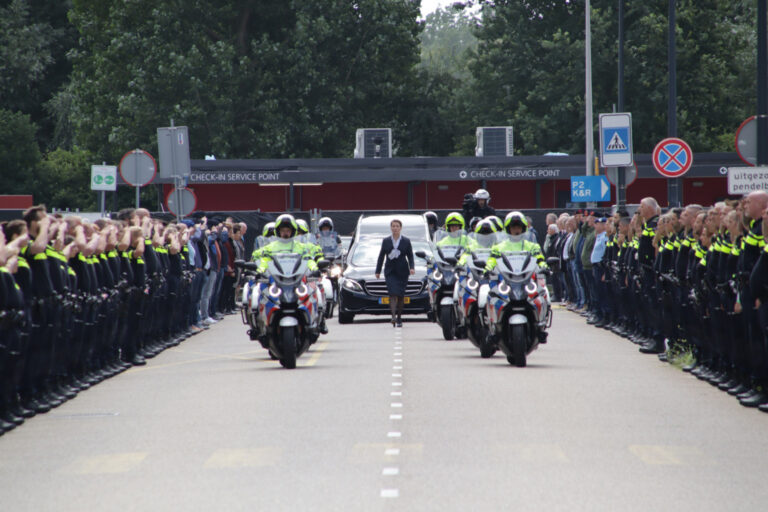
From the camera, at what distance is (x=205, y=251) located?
26391 mm

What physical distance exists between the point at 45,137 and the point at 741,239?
57.7 meters

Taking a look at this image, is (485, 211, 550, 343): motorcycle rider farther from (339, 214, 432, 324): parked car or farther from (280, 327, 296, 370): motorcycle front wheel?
(339, 214, 432, 324): parked car

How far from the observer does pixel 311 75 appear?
194 ft

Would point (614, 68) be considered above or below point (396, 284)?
above

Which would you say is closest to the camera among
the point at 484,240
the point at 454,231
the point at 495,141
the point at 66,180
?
the point at 484,240

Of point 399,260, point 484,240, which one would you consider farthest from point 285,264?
point 399,260

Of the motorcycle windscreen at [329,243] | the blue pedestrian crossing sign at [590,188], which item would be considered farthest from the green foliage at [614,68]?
the motorcycle windscreen at [329,243]

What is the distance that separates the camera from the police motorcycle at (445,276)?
22.9 m

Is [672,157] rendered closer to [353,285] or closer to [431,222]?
[353,285]

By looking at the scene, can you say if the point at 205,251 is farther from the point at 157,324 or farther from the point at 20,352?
the point at 20,352

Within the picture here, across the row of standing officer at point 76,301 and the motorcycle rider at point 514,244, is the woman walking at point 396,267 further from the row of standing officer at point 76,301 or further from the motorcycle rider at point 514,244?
the motorcycle rider at point 514,244

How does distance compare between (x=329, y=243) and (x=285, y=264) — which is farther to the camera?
(x=329, y=243)

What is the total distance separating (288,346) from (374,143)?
124 ft

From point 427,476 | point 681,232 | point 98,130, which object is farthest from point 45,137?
point 427,476
